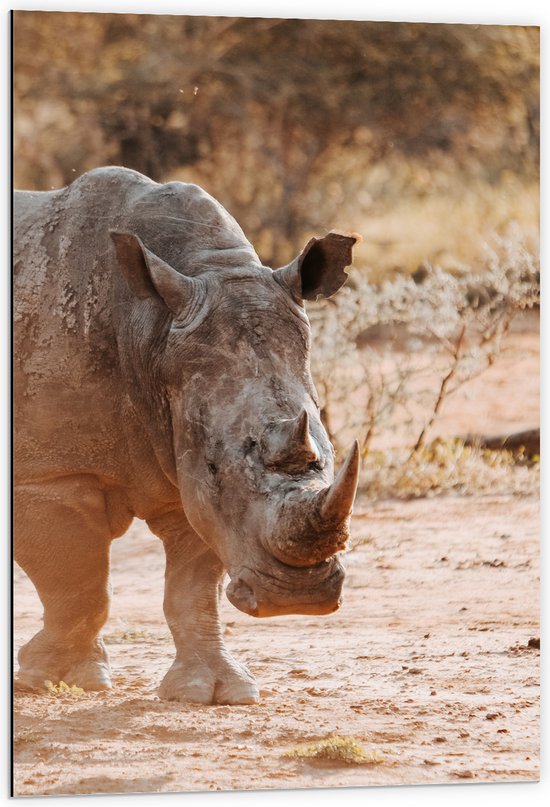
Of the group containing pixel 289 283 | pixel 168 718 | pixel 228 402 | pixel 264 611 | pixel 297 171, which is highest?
pixel 297 171

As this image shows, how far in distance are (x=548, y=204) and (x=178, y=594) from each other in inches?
74.4

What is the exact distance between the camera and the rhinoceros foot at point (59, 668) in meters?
6.43

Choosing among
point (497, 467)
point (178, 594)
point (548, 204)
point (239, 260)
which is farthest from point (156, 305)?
point (497, 467)

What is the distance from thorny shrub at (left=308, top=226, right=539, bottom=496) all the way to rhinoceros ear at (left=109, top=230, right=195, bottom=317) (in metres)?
2.87

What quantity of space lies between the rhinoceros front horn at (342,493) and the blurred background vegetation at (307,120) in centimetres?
220

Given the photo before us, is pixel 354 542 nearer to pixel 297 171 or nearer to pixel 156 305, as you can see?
pixel 297 171

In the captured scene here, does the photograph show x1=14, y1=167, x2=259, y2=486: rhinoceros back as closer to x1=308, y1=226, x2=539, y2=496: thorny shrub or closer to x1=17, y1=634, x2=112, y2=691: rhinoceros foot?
x1=17, y1=634, x2=112, y2=691: rhinoceros foot

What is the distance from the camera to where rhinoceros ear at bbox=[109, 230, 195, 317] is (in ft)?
18.7

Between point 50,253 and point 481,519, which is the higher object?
point 50,253

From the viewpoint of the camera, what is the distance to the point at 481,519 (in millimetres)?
7902

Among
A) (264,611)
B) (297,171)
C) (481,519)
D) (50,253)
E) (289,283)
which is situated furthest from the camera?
(297,171)

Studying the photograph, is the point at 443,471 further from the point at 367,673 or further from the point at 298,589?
the point at 298,589

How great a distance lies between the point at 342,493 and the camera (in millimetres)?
4961

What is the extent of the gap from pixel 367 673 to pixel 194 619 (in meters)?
0.72
